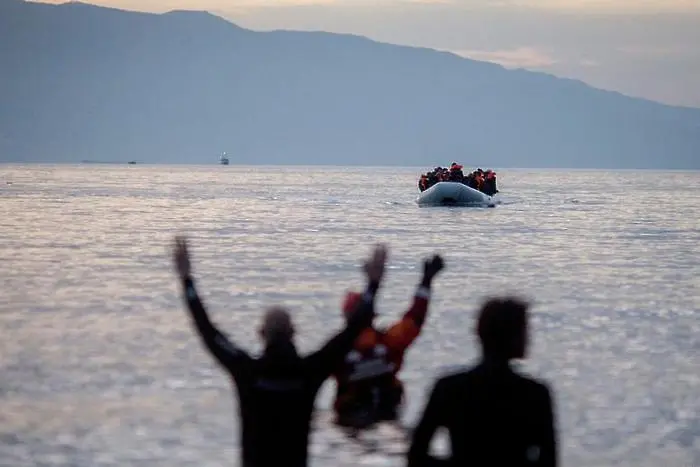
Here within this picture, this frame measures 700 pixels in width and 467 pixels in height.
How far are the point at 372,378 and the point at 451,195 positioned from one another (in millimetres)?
61847

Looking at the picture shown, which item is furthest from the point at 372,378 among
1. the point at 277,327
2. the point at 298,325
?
the point at 298,325

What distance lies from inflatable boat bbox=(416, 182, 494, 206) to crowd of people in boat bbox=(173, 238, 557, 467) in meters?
63.8

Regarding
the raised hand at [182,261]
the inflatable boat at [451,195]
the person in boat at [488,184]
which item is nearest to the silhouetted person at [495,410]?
the raised hand at [182,261]

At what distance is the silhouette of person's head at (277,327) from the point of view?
7617 millimetres

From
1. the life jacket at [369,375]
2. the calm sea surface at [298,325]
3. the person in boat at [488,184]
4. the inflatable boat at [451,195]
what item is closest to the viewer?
the life jacket at [369,375]

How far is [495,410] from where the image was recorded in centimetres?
641

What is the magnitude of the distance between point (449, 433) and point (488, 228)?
4817 centimetres

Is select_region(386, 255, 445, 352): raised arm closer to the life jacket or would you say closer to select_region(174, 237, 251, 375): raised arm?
the life jacket

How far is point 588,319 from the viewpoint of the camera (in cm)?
2375

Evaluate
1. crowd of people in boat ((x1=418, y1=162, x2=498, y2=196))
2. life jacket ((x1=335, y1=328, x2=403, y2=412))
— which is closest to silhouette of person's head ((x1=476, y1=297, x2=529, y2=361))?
life jacket ((x1=335, y1=328, x2=403, y2=412))

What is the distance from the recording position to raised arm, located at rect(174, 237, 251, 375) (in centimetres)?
779

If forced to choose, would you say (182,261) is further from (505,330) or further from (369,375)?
(369,375)

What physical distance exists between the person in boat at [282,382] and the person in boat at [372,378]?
12.5 feet

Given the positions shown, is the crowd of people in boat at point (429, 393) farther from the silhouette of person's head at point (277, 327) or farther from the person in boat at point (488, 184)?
the person in boat at point (488, 184)
